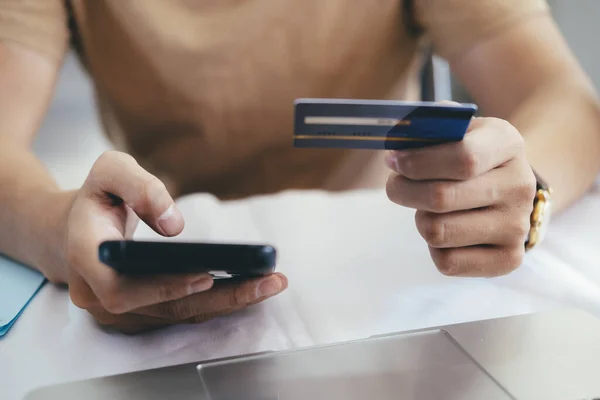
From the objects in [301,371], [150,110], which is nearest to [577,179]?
[301,371]

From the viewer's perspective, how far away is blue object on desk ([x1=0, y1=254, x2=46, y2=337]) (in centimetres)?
34

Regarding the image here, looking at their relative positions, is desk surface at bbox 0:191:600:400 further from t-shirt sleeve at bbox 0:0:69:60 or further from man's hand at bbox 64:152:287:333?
t-shirt sleeve at bbox 0:0:69:60

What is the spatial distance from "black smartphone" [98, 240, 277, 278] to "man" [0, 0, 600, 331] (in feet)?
0.18

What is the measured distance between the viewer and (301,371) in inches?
Result: 10.7

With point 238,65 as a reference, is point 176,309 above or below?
below

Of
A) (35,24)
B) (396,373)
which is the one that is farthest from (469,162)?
(35,24)

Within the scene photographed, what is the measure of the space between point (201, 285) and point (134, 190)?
0.22 feet

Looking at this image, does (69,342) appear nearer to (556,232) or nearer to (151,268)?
(151,268)

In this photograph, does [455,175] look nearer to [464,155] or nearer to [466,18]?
[464,155]

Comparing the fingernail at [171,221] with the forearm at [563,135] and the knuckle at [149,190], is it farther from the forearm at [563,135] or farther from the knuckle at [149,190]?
the forearm at [563,135]

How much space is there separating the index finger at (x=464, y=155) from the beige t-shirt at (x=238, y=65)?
23cm

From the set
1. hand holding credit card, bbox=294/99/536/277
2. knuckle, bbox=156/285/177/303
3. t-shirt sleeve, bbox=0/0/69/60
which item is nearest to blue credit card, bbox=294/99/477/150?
hand holding credit card, bbox=294/99/536/277

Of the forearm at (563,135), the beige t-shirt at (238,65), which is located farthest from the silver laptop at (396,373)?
the beige t-shirt at (238,65)

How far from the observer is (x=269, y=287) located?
11.7 inches
